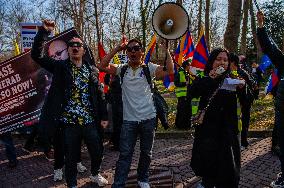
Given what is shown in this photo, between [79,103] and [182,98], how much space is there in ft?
14.8

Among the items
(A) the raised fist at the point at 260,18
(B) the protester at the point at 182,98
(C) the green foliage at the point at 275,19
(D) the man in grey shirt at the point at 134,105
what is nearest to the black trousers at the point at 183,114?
(B) the protester at the point at 182,98

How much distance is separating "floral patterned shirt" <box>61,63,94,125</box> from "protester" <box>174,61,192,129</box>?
13.7ft

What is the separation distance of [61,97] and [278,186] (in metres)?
3.00

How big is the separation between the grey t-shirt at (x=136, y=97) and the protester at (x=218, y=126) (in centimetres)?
76

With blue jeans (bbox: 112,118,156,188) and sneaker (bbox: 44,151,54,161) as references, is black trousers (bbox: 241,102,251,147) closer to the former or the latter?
blue jeans (bbox: 112,118,156,188)

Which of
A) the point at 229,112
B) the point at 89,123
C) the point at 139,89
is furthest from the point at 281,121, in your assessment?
the point at 89,123

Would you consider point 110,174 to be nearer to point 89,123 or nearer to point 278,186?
point 89,123

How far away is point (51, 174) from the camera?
19.4 feet

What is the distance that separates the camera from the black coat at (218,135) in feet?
12.8

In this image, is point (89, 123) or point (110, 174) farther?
point (110, 174)

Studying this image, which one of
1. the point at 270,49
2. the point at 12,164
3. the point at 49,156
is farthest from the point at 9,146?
the point at 270,49

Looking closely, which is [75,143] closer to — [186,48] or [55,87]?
[55,87]

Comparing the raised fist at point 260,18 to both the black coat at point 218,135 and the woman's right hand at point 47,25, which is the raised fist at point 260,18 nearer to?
the black coat at point 218,135

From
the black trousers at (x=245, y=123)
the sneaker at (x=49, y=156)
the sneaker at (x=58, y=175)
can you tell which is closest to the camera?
the sneaker at (x=58, y=175)
